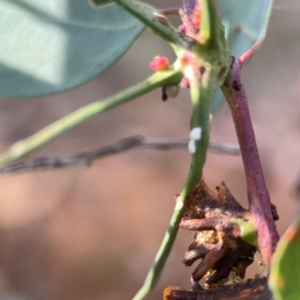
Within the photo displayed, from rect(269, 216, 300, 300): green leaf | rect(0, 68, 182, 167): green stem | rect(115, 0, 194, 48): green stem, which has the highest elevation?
rect(115, 0, 194, 48): green stem

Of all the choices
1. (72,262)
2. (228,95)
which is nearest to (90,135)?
(72,262)

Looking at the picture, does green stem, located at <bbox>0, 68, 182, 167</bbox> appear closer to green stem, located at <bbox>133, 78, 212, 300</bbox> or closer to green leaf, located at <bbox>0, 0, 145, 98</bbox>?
green stem, located at <bbox>133, 78, 212, 300</bbox>

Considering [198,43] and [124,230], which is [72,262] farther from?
[198,43]

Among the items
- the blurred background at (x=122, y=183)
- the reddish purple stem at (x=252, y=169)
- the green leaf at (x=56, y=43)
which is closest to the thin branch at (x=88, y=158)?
the green leaf at (x=56, y=43)

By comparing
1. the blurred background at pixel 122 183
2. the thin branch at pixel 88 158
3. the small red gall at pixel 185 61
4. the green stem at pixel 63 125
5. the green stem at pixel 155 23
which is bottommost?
the blurred background at pixel 122 183

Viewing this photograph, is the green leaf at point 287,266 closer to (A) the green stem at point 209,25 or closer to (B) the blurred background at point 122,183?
(A) the green stem at point 209,25

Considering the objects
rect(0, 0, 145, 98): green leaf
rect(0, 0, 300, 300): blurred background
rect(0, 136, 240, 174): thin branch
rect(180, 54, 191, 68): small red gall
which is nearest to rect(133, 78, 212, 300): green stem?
rect(180, 54, 191, 68): small red gall
